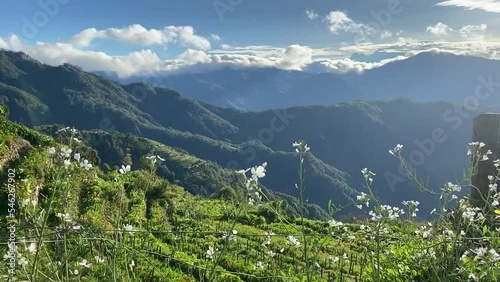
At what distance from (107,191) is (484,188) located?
8.44 m

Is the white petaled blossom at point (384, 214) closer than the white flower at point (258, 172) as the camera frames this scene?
No

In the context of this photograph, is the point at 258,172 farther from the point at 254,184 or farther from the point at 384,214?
the point at 384,214

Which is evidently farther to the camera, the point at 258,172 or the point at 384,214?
the point at 384,214

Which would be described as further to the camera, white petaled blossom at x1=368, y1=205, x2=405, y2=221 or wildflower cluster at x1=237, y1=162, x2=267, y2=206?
white petaled blossom at x1=368, y1=205, x2=405, y2=221

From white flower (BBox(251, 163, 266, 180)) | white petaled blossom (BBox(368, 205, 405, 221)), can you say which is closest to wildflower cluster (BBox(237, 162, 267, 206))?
white flower (BBox(251, 163, 266, 180))

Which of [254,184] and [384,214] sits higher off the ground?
[254,184]

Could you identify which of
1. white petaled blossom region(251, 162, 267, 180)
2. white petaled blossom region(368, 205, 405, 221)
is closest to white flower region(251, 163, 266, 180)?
white petaled blossom region(251, 162, 267, 180)

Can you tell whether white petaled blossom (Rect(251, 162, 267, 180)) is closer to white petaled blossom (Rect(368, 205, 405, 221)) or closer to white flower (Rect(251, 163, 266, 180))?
white flower (Rect(251, 163, 266, 180))

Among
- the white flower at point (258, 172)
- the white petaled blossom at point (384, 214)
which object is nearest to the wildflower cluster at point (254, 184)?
the white flower at point (258, 172)

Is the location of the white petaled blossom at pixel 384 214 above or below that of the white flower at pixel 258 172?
below

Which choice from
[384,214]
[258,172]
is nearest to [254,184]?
[258,172]

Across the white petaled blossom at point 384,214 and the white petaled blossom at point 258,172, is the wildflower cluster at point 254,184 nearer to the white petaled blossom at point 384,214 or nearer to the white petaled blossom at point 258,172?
the white petaled blossom at point 258,172

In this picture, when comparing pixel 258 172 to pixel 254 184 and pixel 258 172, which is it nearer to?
pixel 258 172

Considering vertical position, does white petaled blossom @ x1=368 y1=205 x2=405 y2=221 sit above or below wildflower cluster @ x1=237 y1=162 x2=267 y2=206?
below
